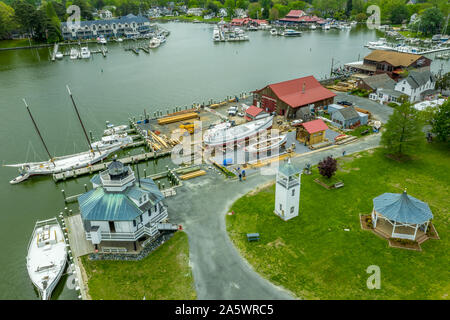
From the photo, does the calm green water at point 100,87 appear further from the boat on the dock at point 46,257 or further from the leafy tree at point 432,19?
the leafy tree at point 432,19

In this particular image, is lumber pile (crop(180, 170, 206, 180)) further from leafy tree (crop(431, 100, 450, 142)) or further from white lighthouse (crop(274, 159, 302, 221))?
leafy tree (crop(431, 100, 450, 142))

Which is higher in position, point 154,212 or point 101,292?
point 154,212

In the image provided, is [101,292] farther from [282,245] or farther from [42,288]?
[282,245]

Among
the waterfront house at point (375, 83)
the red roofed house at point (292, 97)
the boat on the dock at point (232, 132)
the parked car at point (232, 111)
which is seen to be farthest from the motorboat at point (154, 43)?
the boat on the dock at point (232, 132)

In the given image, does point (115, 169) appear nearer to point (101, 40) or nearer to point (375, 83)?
point (375, 83)

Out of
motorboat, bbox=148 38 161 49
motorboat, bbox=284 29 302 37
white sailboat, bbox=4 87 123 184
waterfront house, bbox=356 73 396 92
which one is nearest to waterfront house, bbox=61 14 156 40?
motorboat, bbox=148 38 161 49

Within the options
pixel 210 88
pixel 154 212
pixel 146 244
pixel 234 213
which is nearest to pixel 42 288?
pixel 146 244

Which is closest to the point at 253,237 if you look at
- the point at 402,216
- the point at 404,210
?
the point at 402,216

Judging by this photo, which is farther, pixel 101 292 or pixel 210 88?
pixel 210 88

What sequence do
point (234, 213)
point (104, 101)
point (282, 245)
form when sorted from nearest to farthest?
point (282, 245) → point (234, 213) → point (104, 101)
